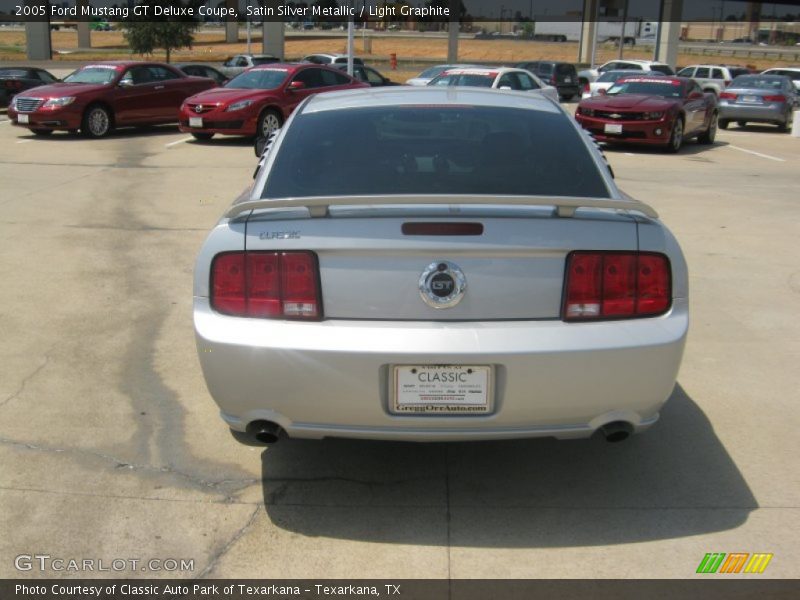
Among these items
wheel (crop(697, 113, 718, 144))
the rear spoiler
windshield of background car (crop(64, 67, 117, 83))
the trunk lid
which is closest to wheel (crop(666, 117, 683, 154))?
wheel (crop(697, 113, 718, 144))

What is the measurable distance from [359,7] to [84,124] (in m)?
21.5

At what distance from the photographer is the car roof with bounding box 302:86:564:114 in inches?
190

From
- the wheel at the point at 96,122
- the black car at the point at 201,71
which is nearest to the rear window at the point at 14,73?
the black car at the point at 201,71

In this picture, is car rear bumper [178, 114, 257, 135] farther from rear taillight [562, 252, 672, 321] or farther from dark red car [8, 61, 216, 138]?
rear taillight [562, 252, 672, 321]

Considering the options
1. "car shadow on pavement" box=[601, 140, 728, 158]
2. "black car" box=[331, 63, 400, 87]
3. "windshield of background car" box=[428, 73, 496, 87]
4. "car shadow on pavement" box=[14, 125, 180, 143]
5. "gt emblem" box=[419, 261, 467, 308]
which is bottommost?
"car shadow on pavement" box=[14, 125, 180, 143]

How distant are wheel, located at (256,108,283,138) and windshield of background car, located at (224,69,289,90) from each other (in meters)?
0.53

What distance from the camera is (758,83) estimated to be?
23.9 m

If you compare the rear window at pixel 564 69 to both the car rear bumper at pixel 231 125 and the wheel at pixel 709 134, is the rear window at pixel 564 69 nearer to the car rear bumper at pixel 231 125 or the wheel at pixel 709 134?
the wheel at pixel 709 134

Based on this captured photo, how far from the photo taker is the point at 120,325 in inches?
247

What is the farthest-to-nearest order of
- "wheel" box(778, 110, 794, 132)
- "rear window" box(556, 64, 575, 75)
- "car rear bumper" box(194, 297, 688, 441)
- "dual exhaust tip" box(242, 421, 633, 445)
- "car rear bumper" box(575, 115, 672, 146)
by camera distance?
"rear window" box(556, 64, 575, 75)
"wheel" box(778, 110, 794, 132)
"car rear bumper" box(575, 115, 672, 146)
"dual exhaust tip" box(242, 421, 633, 445)
"car rear bumper" box(194, 297, 688, 441)

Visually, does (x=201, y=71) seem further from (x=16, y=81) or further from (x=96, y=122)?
(x=96, y=122)

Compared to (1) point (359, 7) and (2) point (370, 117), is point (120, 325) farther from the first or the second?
(1) point (359, 7)

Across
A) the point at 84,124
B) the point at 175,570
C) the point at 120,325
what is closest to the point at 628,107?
the point at 84,124

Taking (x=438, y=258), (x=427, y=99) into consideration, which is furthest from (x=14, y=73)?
(x=438, y=258)
